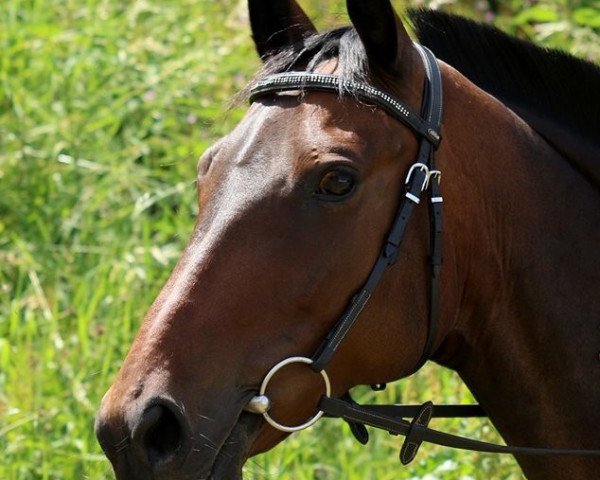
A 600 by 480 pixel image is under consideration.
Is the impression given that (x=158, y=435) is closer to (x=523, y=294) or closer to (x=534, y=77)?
(x=523, y=294)

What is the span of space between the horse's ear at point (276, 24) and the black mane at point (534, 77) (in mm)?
448

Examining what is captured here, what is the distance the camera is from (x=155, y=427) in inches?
99.7

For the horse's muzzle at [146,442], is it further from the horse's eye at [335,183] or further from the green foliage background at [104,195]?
the green foliage background at [104,195]

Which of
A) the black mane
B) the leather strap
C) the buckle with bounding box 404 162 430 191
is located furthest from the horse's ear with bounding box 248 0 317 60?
the leather strap

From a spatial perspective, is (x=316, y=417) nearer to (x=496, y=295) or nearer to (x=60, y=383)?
(x=496, y=295)

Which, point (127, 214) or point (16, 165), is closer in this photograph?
point (127, 214)

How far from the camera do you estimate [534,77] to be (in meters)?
3.18

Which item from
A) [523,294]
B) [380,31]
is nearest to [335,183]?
[380,31]

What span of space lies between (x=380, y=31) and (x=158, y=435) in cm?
112

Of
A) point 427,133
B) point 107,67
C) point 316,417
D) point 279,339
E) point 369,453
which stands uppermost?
point 427,133

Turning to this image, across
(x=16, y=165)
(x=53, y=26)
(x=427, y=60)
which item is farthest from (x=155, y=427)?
(x=53, y=26)

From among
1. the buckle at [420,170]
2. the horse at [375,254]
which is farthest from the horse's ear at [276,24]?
the buckle at [420,170]

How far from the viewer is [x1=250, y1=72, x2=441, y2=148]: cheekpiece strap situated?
279 centimetres

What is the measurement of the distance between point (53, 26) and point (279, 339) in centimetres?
534
